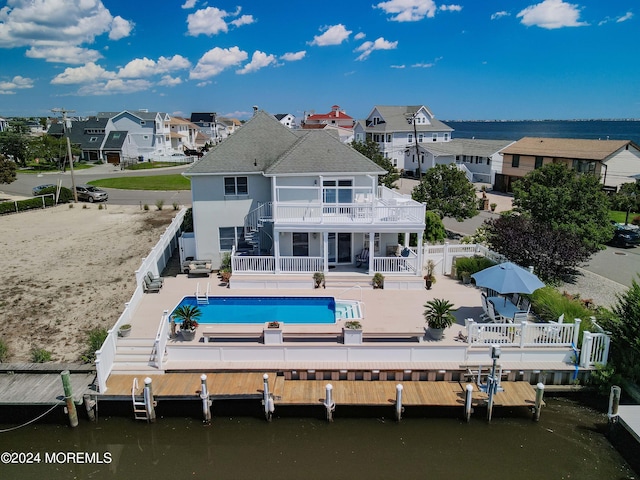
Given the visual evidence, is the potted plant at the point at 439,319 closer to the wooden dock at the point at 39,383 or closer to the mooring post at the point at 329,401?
the mooring post at the point at 329,401

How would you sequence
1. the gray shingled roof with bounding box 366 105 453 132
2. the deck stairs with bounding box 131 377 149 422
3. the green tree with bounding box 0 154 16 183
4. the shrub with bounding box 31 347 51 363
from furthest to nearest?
the gray shingled roof with bounding box 366 105 453 132
the green tree with bounding box 0 154 16 183
the shrub with bounding box 31 347 51 363
the deck stairs with bounding box 131 377 149 422

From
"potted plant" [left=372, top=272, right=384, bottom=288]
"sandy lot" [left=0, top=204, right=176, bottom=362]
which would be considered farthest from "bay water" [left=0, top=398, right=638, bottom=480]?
"potted plant" [left=372, top=272, right=384, bottom=288]

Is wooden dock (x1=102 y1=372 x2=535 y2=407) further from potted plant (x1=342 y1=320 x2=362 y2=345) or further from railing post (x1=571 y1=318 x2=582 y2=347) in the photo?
railing post (x1=571 y1=318 x2=582 y2=347)

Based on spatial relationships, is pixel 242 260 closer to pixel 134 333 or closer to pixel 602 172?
pixel 134 333

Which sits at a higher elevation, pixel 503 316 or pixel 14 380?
pixel 503 316

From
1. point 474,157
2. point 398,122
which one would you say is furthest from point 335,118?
point 474,157

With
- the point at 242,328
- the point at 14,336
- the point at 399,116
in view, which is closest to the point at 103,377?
the point at 242,328
